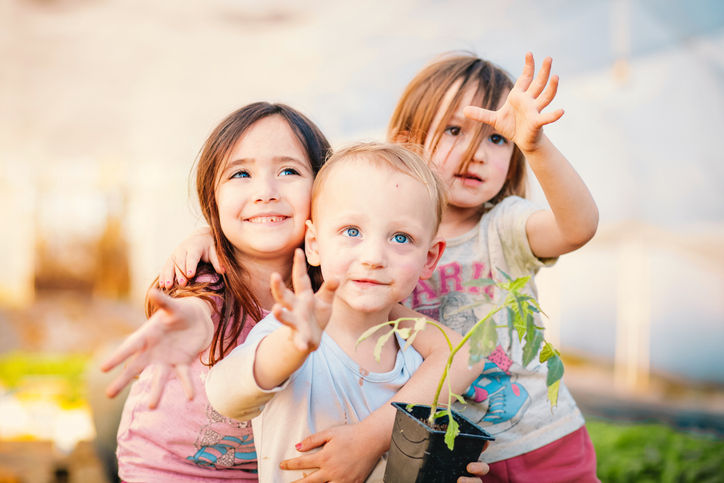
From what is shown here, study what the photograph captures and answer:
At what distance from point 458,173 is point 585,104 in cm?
560

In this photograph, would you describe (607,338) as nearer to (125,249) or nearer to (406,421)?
(406,421)

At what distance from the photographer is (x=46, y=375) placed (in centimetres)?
664

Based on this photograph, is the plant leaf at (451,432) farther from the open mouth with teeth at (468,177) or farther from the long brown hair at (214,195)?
the open mouth with teeth at (468,177)

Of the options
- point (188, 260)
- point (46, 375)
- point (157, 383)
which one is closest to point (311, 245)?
point (188, 260)

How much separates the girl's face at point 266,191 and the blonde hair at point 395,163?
91 millimetres

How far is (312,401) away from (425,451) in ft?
1.09

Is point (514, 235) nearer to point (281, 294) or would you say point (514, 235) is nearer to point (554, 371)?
point (554, 371)

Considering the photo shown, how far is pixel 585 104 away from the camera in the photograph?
22.5ft

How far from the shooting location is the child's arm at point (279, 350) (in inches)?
44.4

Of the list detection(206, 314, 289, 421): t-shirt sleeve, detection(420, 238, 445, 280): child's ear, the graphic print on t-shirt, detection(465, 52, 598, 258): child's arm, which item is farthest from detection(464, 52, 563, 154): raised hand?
the graphic print on t-shirt

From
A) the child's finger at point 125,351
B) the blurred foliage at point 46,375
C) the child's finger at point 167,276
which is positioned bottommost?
the blurred foliage at point 46,375

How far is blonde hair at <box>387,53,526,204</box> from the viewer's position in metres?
1.85

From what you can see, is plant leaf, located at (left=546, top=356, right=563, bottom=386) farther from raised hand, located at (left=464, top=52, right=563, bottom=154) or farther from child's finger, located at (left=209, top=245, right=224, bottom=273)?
child's finger, located at (left=209, top=245, right=224, bottom=273)

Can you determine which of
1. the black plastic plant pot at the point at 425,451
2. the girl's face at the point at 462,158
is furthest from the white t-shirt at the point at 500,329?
the black plastic plant pot at the point at 425,451
